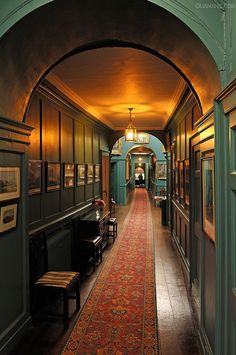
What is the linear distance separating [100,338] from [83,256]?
2.69 meters

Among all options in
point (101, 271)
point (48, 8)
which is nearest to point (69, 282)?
point (101, 271)

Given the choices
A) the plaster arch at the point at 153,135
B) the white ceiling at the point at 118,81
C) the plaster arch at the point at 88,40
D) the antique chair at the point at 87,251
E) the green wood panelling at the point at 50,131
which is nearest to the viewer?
the plaster arch at the point at 88,40

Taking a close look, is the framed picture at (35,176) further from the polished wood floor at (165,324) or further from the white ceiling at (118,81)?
the polished wood floor at (165,324)

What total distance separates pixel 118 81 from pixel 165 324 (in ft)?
13.1

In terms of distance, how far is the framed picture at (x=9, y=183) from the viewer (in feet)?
10.3

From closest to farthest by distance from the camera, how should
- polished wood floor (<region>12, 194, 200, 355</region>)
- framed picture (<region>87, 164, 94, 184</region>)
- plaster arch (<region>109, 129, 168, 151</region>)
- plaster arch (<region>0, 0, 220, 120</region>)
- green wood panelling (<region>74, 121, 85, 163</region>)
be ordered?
plaster arch (<region>0, 0, 220, 120</region>)
polished wood floor (<region>12, 194, 200, 355</region>)
green wood panelling (<region>74, 121, 85, 163</region>)
framed picture (<region>87, 164, 94, 184</region>)
plaster arch (<region>109, 129, 168, 151</region>)

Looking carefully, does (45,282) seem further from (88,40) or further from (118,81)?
(118,81)

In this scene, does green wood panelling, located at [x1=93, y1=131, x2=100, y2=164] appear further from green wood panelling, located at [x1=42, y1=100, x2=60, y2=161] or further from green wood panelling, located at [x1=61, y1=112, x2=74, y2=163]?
green wood panelling, located at [x1=42, y1=100, x2=60, y2=161]

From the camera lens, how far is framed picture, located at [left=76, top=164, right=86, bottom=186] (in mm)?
7433

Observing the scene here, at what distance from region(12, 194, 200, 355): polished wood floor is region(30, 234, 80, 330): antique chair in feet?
0.82

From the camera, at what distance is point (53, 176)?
557cm

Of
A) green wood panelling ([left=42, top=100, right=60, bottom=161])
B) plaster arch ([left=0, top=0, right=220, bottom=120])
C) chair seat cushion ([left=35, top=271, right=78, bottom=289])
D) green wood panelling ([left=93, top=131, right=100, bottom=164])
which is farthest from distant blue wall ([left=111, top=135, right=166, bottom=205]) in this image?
plaster arch ([left=0, top=0, right=220, bottom=120])

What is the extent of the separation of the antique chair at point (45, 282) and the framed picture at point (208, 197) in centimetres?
194

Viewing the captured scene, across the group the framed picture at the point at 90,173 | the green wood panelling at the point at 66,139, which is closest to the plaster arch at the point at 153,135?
the framed picture at the point at 90,173
